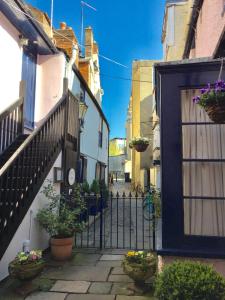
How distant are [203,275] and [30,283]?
→ 2.86 meters

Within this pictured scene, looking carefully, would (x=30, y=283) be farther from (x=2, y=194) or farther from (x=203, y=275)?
(x=203, y=275)

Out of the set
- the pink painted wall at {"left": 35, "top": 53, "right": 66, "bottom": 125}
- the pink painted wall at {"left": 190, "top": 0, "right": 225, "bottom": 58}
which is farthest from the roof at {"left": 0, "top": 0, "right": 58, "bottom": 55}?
the pink painted wall at {"left": 190, "top": 0, "right": 225, "bottom": 58}

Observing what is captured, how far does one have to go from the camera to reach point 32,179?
19.1ft

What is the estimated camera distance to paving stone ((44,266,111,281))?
196 inches

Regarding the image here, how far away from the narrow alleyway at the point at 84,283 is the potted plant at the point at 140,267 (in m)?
0.21

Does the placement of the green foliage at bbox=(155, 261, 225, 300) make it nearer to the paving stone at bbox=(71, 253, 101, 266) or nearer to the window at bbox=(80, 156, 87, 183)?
the paving stone at bbox=(71, 253, 101, 266)

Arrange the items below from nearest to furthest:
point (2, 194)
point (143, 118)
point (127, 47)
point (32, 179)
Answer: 1. point (2, 194)
2. point (32, 179)
3. point (127, 47)
4. point (143, 118)

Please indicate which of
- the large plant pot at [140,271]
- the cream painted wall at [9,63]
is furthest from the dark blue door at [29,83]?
the large plant pot at [140,271]

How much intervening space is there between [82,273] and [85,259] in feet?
2.92

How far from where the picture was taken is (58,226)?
19.9 feet

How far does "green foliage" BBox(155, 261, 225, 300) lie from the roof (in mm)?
6696

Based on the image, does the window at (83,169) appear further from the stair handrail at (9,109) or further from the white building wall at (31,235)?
the stair handrail at (9,109)

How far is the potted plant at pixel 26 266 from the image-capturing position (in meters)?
4.21

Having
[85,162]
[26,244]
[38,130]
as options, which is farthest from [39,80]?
[26,244]
